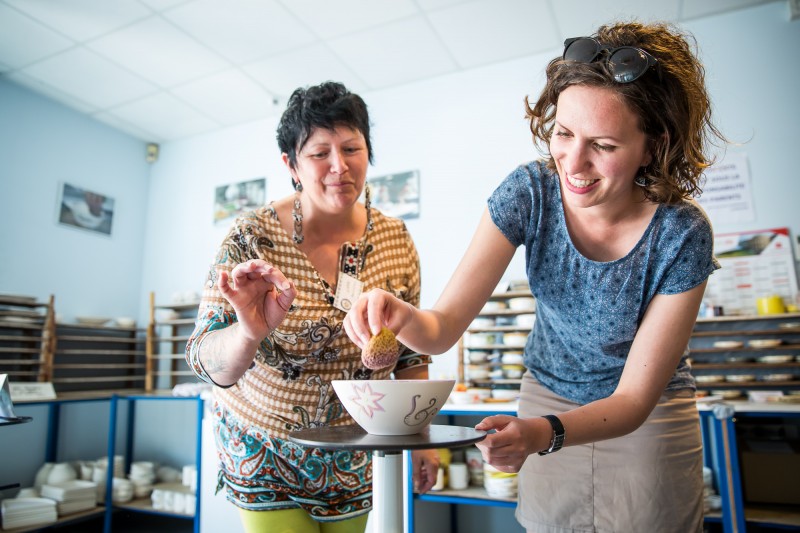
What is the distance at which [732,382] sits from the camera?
9.40 ft

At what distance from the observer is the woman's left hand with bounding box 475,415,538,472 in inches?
28.8

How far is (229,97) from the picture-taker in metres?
4.32

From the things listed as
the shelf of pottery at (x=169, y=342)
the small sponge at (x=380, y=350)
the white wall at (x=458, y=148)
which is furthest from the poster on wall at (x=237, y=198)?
the small sponge at (x=380, y=350)

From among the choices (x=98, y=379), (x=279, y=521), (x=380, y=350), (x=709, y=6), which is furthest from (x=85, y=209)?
(x=709, y=6)

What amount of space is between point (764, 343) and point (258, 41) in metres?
3.54

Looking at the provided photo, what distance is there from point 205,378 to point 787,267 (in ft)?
10.4

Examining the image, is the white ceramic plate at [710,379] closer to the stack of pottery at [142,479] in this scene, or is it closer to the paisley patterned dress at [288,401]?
the paisley patterned dress at [288,401]

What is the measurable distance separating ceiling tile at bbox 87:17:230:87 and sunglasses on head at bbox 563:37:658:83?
10.4 feet

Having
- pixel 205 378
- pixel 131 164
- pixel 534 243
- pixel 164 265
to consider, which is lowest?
pixel 205 378

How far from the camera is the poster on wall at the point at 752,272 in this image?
2.97 metres

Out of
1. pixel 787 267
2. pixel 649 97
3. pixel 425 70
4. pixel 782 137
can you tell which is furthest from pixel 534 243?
pixel 425 70

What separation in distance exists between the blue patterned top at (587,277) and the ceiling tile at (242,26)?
2.66 metres

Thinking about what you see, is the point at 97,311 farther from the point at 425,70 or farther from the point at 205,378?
the point at 205,378

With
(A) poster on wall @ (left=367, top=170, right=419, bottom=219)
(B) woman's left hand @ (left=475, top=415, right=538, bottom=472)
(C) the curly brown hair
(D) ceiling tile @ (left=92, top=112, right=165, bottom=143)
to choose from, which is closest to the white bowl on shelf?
(A) poster on wall @ (left=367, top=170, right=419, bottom=219)
